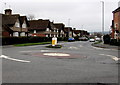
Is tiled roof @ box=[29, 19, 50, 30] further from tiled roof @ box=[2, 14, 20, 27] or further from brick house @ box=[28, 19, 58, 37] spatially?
tiled roof @ box=[2, 14, 20, 27]

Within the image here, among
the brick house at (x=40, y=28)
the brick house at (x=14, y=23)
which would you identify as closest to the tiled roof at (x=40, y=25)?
the brick house at (x=40, y=28)

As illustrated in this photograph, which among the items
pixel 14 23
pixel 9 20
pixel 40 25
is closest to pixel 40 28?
pixel 40 25

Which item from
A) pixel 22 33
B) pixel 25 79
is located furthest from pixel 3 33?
pixel 25 79

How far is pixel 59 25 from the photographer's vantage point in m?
96.0

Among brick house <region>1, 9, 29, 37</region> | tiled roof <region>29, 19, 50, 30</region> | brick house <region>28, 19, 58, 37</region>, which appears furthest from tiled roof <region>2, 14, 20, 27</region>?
tiled roof <region>29, 19, 50, 30</region>

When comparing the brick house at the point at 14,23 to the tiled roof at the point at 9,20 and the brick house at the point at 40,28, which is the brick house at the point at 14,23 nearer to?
the tiled roof at the point at 9,20

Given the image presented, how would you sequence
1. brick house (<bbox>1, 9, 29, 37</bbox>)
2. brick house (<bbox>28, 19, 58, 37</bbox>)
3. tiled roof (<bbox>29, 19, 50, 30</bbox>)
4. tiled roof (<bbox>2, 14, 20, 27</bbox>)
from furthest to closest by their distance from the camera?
tiled roof (<bbox>29, 19, 50, 30</bbox>) < brick house (<bbox>28, 19, 58, 37</bbox>) < tiled roof (<bbox>2, 14, 20, 27</bbox>) < brick house (<bbox>1, 9, 29, 37</bbox>)

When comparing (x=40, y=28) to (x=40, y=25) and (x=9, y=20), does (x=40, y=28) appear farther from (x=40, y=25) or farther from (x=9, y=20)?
(x=9, y=20)

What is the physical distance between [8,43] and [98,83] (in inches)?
1127

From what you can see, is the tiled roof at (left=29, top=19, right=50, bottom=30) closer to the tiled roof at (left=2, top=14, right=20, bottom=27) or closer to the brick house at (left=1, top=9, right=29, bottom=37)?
the brick house at (left=1, top=9, right=29, bottom=37)

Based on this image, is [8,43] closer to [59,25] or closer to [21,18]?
[21,18]

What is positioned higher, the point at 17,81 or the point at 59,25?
the point at 59,25

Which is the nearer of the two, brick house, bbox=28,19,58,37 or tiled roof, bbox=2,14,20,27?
tiled roof, bbox=2,14,20,27

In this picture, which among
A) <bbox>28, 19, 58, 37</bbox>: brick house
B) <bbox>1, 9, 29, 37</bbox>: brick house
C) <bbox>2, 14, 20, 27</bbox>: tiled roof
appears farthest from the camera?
<bbox>28, 19, 58, 37</bbox>: brick house
